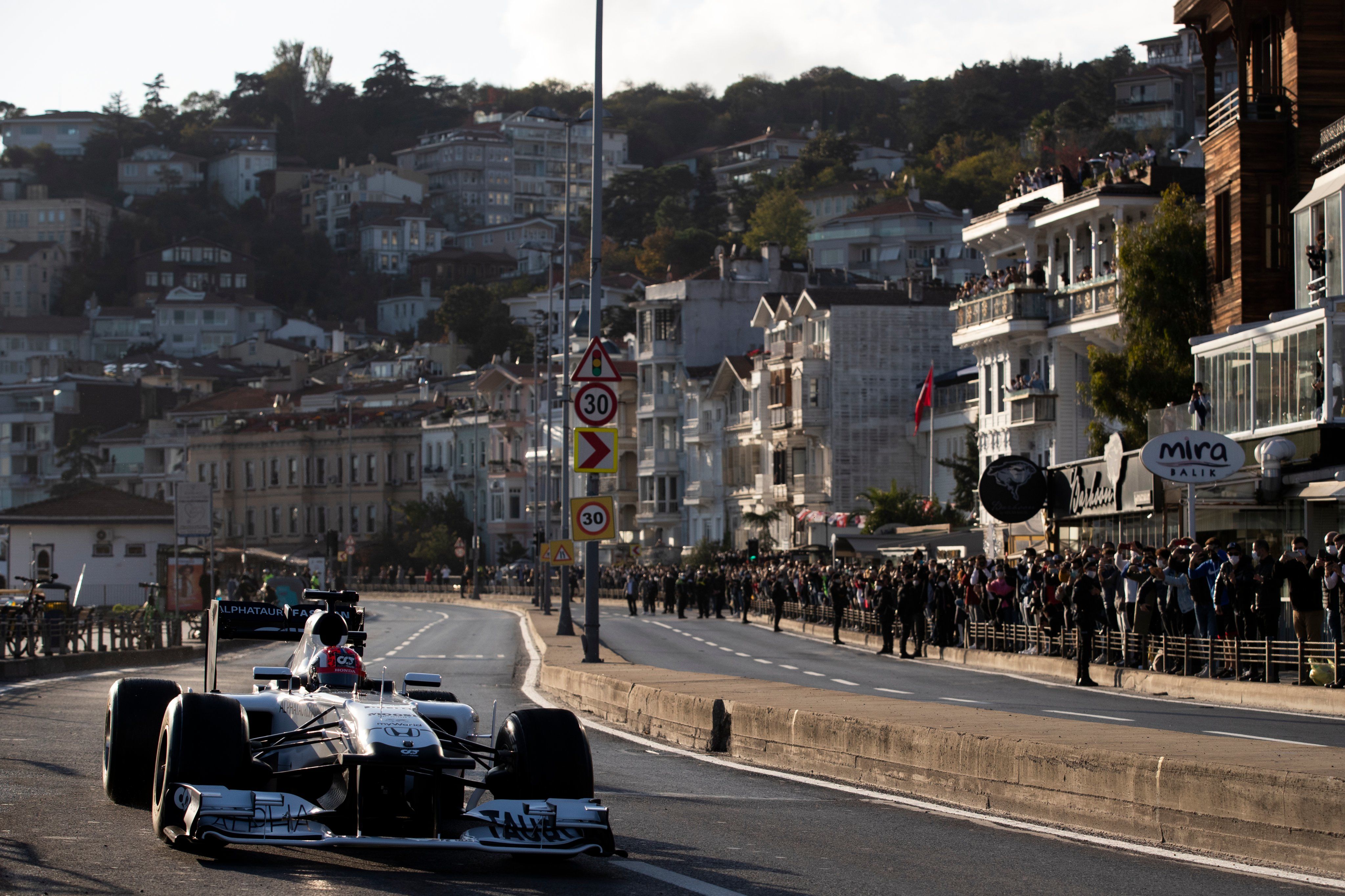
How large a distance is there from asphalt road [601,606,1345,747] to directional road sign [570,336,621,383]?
5.56 metres

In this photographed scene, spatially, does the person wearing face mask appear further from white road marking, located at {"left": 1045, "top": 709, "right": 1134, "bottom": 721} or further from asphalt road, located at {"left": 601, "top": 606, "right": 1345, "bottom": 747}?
white road marking, located at {"left": 1045, "top": 709, "right": 1134, "bottom": 721}

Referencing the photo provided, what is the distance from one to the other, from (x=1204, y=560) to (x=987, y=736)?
14067mm

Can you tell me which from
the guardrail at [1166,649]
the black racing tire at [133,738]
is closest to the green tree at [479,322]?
the guardrail at [1166,649]

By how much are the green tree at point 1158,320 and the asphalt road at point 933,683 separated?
9130 mm

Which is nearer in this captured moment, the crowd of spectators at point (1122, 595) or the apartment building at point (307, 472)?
the crowd of spectators at point (1122, 595)

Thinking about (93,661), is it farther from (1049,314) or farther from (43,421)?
(43,421)

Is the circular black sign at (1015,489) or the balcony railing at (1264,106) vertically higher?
the balcony railing at (1264,106)

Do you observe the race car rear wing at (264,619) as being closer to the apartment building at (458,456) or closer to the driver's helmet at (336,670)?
the driver's helmet at (336,670)

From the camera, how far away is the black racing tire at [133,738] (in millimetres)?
11203

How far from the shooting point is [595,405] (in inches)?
941

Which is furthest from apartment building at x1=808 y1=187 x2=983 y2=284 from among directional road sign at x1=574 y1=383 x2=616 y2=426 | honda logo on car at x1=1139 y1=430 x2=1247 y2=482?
directional road sign at x1=574 y1=383 x2=616 y2=426

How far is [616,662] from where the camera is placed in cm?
2631

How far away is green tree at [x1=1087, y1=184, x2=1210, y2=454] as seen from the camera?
44.3 m

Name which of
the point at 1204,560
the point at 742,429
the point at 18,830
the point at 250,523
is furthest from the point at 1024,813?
the point at 250,523
